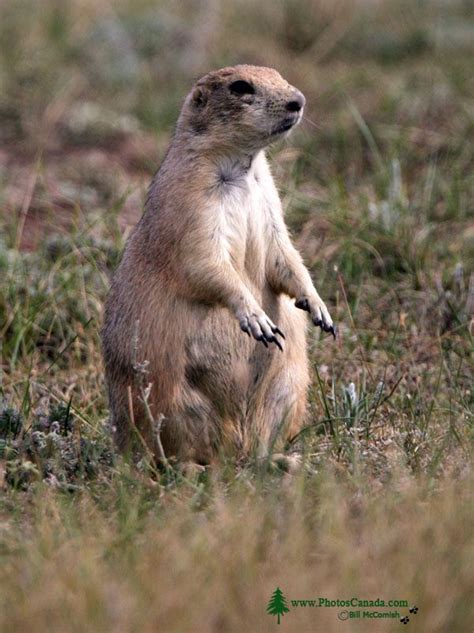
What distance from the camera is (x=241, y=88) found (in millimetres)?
4883

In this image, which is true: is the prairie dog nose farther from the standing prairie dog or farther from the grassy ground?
the grassy ground

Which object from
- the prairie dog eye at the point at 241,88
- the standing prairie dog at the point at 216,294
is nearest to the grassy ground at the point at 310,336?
the standing prairie dog at the point at 216,294

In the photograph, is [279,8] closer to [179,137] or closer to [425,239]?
[425,239]

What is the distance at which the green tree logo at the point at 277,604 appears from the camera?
3186 mm

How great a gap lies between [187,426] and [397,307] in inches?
80.3

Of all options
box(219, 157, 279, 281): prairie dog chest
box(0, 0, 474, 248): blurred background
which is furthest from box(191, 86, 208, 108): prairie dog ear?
box(0, 0, 474, 248): blurred background

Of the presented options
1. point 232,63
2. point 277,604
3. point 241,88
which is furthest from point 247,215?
point 232,63

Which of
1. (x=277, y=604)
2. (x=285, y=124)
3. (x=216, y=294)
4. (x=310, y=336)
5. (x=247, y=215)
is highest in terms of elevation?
(x=285, y=124)

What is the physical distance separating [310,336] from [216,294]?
153 centimetres

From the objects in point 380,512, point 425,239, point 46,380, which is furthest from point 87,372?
point 380,512

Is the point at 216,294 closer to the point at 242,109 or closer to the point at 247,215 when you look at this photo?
the point at 247,215

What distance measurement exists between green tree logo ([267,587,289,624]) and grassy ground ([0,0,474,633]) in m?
0.02

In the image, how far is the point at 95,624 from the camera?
3043mm

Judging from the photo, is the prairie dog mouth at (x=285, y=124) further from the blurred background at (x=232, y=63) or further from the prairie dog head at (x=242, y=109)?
the blurred background at (x=232, y=63)
